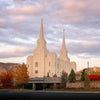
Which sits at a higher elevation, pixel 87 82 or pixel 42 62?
pixel 42 62

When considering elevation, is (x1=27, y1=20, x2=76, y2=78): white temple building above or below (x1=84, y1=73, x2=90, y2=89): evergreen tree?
above

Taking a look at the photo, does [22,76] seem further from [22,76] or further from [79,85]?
[79,85]

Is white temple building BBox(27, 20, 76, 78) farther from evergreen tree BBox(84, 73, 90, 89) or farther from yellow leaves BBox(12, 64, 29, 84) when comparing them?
evergreen tree BBox(84, 73, 90, 89)

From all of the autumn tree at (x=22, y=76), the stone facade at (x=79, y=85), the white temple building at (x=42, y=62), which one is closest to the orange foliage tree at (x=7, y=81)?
the autumn tree at (x=22, y=76)

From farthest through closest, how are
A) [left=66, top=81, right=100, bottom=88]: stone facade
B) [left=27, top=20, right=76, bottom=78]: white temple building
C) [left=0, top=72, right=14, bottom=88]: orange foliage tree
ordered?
[left=27, top=20, right=76, bottom=78]: white temple building
[left=0, top=72, right=14, bottom=88]: orange foliage tree
[left=66, top=81, right=100, bottom=88]: stone facade

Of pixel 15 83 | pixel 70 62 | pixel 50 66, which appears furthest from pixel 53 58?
pixel 15 83

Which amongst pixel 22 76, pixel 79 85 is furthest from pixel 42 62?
pixel 79 85

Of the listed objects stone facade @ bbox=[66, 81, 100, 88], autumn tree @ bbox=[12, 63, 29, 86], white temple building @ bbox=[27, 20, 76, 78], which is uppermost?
white temple building @ bbox=[27, 20, 76, 78]

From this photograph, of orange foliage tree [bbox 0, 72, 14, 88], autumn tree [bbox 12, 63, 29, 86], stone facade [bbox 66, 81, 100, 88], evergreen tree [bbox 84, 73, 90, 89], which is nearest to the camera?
evergreen tree [bbox 84, 73, 90, 89]

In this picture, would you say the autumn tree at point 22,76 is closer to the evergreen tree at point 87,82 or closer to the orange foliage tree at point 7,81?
the orange foliage tree at point 7,81

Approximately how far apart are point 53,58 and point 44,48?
7010 millimetres

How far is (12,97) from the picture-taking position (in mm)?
28484

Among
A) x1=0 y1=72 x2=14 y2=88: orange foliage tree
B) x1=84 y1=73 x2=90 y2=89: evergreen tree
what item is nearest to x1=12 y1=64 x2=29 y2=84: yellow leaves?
x1=0 y1=72 x2=14 y2=88: orange foliage tree

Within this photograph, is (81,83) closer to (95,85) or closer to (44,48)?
(95,85)
